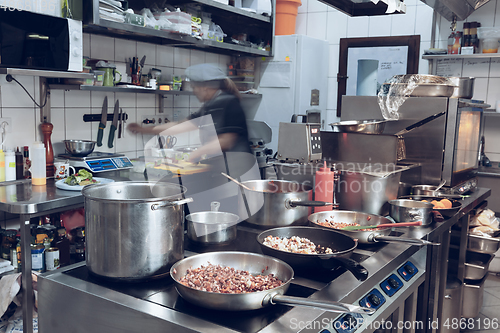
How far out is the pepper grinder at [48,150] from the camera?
9.67 feet

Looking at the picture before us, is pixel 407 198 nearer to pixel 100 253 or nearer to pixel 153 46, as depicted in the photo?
pixel 100 253

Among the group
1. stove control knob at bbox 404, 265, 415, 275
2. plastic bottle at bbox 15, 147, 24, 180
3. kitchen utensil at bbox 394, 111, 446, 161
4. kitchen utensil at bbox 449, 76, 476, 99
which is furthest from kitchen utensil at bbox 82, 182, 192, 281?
kitchen utensil at bbox 449, 76, 476, 99

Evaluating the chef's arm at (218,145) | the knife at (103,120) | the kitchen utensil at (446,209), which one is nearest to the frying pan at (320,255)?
the kitchen utensil at (446,209)

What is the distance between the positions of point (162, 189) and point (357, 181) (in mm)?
1096

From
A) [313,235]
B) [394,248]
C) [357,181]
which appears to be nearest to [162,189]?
[313,235]

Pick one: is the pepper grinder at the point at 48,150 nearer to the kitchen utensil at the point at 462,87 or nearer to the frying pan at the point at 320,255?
the frying pan at the point at 320,255

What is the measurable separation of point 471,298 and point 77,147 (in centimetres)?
281

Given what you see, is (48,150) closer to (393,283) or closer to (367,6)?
(367,6)

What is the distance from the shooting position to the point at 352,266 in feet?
4.00

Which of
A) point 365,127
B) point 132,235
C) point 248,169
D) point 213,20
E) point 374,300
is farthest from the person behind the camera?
point 213,20

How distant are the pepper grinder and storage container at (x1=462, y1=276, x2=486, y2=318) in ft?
9.25

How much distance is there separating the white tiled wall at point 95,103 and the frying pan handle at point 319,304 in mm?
2560

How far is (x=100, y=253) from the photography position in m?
1.16

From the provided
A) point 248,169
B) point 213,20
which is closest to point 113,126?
point 248,169
